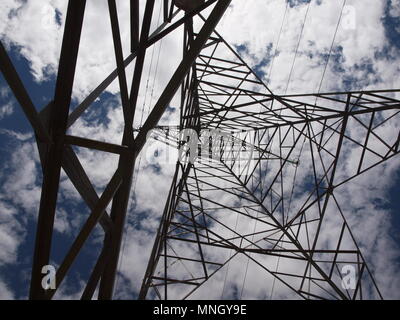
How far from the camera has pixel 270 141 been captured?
432 inches

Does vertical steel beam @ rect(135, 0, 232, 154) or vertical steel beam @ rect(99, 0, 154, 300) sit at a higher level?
vertical steel beam @ rect(135, 0, 232, 154)

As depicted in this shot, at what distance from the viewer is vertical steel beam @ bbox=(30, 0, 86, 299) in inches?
108

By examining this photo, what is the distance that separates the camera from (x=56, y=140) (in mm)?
2920

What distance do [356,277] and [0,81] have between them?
20.2 m

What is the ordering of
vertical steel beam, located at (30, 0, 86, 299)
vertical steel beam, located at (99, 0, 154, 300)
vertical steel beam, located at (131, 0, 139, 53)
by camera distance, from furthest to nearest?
vertical steel beam, located at (131, 0, 139, 53) < vertical steel beam, located at (99, 0, 154, 300) < vertical steel beam, located at (30, 0, 86, 299)

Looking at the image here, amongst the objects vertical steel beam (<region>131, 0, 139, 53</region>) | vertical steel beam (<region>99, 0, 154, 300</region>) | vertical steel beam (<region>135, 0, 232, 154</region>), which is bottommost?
vertical steel beam (<region>99, 0, 154, 300</region>)

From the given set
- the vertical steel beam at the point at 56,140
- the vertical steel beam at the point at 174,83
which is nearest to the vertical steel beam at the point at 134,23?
the vertical steel beam at the point at 174,83

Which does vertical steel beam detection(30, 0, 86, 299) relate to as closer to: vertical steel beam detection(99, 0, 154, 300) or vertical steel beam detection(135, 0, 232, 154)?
vertical steel beam detection(99, 0, 154, 300)

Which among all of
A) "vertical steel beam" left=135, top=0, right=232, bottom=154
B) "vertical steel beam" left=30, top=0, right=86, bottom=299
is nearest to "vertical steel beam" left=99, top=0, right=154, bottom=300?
"vertical steel beam" left=135, top=0, right=232, bottom=154
